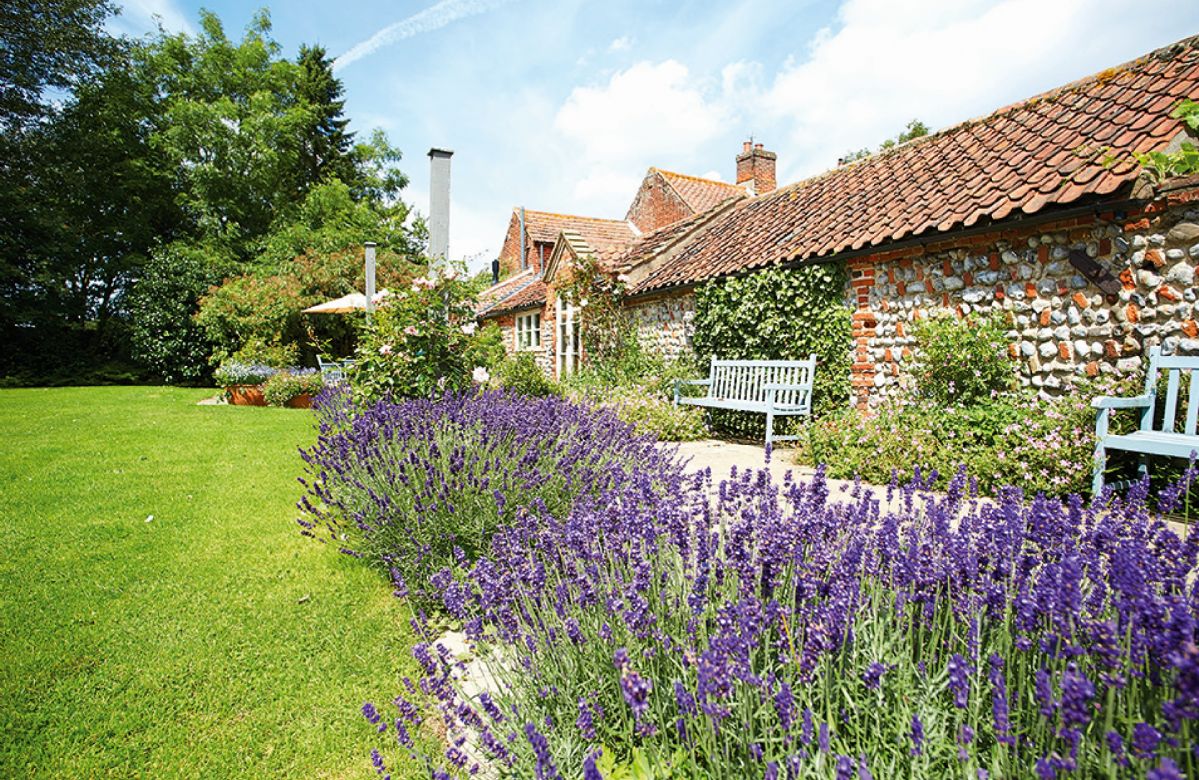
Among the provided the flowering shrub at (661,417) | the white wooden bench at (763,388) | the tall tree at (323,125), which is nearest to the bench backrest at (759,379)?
the white wooden bench at (763,388)

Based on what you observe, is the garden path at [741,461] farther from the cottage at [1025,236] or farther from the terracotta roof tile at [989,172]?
the terracotta roof tile at [989,172]

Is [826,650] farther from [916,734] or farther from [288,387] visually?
[288,387]

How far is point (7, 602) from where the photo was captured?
2904 millimetres

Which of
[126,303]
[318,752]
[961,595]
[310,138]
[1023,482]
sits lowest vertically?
[318,752]

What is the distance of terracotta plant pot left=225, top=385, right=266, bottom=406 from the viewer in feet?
41.8

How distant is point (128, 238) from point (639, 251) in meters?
19.1

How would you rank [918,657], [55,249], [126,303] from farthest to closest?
1. [126,303]
2. [55,249]
3. [918,657]

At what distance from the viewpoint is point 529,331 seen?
54.9 feet

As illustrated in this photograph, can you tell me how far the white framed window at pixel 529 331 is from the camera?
631 inches

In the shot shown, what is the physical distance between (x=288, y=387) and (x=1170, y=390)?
1331cm

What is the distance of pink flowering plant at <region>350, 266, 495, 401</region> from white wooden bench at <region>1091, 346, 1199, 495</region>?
5.13 metres

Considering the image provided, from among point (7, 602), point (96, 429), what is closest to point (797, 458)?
point (7, 602)

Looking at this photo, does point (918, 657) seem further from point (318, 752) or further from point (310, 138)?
point (310, 138)

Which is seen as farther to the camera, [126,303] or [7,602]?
[126,303]
